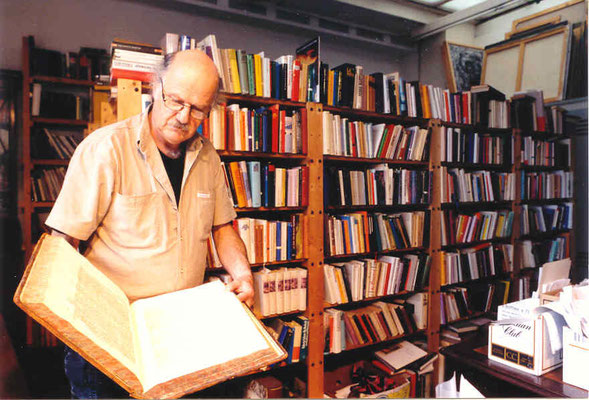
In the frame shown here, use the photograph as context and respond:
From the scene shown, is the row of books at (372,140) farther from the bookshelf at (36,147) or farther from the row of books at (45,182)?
the row of books at (45,182)

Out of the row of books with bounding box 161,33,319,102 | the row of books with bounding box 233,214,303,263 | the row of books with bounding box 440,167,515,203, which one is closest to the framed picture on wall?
the row of books with bounding box 440,167,515,203

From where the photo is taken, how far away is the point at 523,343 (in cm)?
133

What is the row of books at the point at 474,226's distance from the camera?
3.34 meters

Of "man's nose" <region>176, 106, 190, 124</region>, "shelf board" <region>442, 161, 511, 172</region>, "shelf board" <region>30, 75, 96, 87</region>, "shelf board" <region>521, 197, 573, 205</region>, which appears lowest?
"shelf board" <region>521, 197, 573, 205</region>

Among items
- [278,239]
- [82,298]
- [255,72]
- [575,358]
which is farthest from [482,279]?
[82,298]

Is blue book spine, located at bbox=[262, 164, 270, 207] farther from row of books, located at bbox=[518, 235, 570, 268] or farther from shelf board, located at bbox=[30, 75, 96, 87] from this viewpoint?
row of books, located at bbox=[518, 235, 570, 268]

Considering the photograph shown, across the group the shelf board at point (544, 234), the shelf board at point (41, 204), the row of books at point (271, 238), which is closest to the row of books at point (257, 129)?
the row of books at point (271, 238)

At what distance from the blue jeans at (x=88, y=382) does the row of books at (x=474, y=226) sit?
113 inches

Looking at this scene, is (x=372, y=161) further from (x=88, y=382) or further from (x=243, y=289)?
(x=88, y=382)

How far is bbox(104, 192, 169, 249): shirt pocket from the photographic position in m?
1.15

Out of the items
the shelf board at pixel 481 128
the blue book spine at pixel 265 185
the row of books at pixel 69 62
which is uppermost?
the row of books at pixel 69 62

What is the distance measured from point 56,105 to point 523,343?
3564 millimetres

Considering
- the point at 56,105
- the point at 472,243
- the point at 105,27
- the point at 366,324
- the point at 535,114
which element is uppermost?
the point at 105,27

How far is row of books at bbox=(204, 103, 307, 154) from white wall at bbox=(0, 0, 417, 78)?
5.73ft
